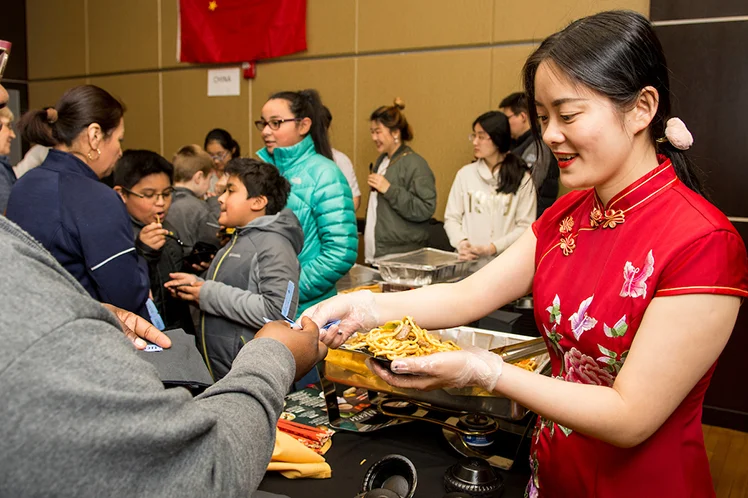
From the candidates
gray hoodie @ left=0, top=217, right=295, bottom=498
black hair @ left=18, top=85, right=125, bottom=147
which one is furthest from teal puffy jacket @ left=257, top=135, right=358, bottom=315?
gray hoodie @ left=0, top=217, right=295, bottom=498

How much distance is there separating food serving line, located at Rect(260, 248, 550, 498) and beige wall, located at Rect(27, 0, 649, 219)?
310 centimetres

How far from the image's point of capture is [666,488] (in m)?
1.08

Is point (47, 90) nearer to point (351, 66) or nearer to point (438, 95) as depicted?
point (351, 66)

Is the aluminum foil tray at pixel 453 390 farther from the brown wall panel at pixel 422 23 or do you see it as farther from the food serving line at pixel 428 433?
the brown wall panel at pixel 422 23

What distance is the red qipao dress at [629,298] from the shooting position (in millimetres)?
1007

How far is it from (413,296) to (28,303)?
0.98 meters

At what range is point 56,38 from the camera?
687cm

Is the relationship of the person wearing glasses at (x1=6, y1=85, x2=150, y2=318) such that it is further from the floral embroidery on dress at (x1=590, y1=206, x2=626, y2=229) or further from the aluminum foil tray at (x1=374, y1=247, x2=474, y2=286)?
the floral embroidery on dress at (x1=590, y1=206, x2=626, y2=229)

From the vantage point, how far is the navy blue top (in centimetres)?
182

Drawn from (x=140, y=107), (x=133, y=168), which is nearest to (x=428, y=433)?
(x=133, y=168)

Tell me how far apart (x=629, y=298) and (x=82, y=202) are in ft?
5.10

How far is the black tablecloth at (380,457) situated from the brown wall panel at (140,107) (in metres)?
5.42

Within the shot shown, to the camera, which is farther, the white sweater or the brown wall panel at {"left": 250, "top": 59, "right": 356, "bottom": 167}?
the brown wall panel at {"left": 250, "top": 59, "right": 356, "bottom": 167}

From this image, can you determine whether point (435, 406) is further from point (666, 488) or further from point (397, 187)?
point (397, 187)
